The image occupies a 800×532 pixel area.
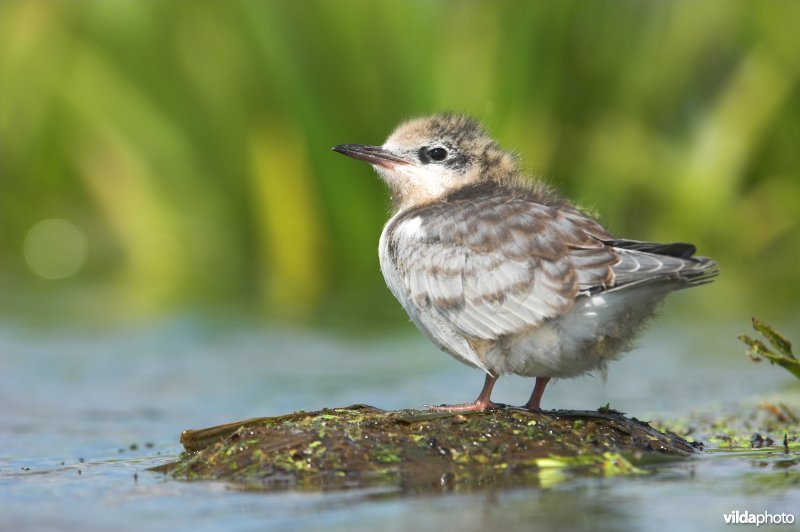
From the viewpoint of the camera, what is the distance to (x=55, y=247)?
1620 cm

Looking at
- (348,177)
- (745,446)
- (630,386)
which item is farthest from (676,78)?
(745,446)

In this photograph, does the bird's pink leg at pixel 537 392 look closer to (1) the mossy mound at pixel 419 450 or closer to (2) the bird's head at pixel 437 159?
(1) the mossy mound at pixel 419 450

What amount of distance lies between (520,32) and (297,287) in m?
3.58

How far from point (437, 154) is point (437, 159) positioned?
0.03 metres

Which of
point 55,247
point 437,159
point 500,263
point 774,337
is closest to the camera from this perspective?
point 774,337

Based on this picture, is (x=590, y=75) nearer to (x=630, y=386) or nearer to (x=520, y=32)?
(x=520, y=32)

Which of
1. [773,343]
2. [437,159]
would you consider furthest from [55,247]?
[773,343]

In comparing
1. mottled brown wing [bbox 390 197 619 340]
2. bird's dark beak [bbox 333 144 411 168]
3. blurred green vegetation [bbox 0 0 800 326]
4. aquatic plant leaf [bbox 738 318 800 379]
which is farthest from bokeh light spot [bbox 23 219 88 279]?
aquatic plant leaf [bbox 738 318 800 379]

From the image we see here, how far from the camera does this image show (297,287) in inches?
519

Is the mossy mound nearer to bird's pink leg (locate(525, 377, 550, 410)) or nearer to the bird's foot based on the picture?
the bird's foot

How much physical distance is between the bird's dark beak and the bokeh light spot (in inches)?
343

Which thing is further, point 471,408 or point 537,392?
point 537,392

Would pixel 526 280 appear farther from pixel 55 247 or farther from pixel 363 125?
pixel 55 247
